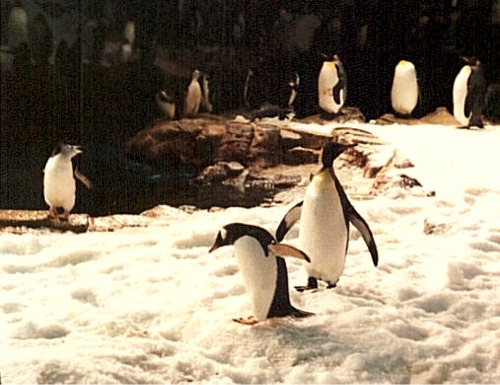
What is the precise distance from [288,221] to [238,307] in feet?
1.09

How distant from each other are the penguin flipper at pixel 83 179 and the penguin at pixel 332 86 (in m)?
1.00

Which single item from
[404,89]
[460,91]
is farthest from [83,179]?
[460,91]

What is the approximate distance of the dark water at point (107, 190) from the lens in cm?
327

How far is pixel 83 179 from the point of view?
3299 mm

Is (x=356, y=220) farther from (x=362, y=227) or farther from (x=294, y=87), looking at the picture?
(x=294, y=87)

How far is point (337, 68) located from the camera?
8.77 ft

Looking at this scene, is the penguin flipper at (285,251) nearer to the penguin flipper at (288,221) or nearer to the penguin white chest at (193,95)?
the penguin flipper at (288,221)

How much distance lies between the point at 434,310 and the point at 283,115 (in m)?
1.32

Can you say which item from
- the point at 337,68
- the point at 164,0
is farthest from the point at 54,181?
the point at 337,68

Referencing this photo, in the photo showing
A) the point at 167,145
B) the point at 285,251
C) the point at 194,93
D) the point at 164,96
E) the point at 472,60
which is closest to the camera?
the point at 285,251

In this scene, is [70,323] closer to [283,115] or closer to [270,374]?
[270,374]

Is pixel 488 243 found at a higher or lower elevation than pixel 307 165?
lower

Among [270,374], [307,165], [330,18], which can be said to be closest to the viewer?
[270,374]

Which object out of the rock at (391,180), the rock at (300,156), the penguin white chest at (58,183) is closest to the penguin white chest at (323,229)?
the rock at (300,156)
